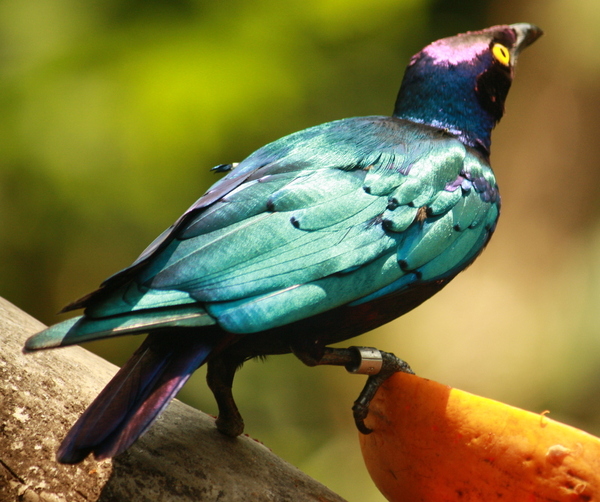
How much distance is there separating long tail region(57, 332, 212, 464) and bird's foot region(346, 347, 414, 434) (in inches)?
19.6

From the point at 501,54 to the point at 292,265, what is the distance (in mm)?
1369

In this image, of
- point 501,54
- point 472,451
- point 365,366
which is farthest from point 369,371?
point 501,54

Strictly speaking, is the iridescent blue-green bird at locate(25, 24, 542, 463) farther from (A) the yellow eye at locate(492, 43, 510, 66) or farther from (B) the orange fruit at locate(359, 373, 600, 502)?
(A) the yellow eye at locate(492, 43, 510, 66)

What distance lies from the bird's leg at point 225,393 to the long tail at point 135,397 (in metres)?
0.37

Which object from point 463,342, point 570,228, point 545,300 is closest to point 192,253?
point 463,342

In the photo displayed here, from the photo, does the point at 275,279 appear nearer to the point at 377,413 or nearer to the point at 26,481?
the point at 377,413

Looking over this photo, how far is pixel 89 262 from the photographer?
11.5 feet

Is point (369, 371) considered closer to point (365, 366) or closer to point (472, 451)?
point (365, 366)

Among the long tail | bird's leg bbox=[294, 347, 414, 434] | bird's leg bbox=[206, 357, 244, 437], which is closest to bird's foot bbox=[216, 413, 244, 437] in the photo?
bird's leg bbox=[206, 357, 244, 437]

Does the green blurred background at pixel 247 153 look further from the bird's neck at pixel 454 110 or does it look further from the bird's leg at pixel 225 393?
the bird's leg at pixel 225 393

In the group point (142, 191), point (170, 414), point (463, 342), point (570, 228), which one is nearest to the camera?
point (170, 414)

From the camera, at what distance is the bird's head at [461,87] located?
2.35m

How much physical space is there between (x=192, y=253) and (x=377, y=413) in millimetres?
641

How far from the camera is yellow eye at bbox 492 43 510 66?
243 centimetres
